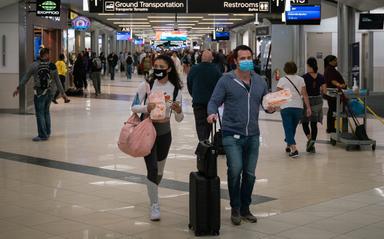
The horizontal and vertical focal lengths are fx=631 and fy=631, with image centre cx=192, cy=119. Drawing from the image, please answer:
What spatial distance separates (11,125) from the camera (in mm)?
14609

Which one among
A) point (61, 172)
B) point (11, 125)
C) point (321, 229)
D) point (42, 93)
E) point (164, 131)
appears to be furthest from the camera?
point (11, 125)

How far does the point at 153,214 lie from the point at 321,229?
1.61 meters

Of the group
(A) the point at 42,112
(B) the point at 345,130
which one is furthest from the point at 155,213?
(B) the point at 345,130

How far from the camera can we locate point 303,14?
18422 millimetres

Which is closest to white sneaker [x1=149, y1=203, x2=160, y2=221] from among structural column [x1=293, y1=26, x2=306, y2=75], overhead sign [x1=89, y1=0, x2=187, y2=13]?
overhead sign [x1=89, y1=0, x2=187, y2=13]

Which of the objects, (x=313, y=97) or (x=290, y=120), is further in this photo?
(x=313, y=97)

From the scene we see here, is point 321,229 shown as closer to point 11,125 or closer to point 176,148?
point 176,148

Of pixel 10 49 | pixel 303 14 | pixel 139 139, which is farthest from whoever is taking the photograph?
pixel 303 14

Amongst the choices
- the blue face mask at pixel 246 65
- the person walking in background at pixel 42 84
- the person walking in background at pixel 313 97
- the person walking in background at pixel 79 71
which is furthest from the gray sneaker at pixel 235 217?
the person walking in background at pixel 79 71

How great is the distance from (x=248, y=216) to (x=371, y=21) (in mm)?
17560

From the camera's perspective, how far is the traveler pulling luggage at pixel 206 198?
18.6ft

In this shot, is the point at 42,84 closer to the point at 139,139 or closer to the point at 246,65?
the point at 139,139

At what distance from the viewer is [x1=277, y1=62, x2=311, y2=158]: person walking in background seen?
1002 cm

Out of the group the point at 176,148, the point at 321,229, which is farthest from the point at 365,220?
the point at 176,148
